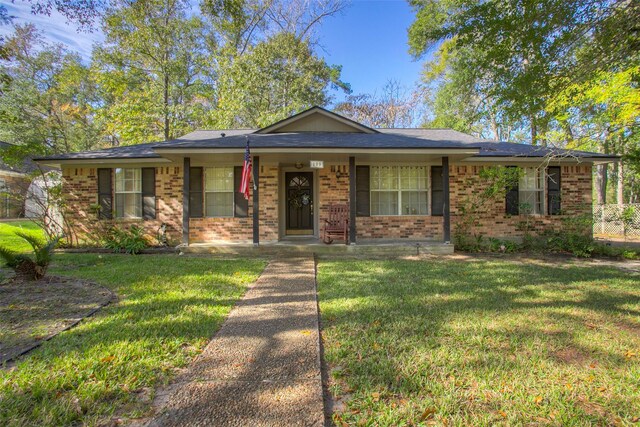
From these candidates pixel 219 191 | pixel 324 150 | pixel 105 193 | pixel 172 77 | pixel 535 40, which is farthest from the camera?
pixel 172 77

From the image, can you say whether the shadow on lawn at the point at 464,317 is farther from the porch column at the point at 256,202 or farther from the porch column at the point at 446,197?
the porch column at the point at 256,202

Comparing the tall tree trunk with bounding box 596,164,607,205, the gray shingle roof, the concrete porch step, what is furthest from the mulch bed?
the tall tree trunk with bounding box 596,164,607,205

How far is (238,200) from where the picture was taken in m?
9.26

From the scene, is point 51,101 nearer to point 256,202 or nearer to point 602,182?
point 256,202

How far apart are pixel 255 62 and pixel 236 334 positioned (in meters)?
18.2

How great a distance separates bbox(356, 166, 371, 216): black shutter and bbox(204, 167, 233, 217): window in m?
3.76

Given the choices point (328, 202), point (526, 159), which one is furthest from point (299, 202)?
point (526, 159)

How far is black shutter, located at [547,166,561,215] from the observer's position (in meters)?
9.51

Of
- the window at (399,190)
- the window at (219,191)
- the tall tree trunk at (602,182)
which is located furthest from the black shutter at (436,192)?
the tall tree trunk at (602,182)

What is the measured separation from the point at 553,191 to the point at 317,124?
7.55 metres

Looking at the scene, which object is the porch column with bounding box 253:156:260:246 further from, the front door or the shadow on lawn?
the shadow on lawn

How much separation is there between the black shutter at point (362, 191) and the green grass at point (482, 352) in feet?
14.6

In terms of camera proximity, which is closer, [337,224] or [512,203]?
[337,224]

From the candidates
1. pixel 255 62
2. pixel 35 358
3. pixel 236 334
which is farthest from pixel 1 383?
pixel 255 62
